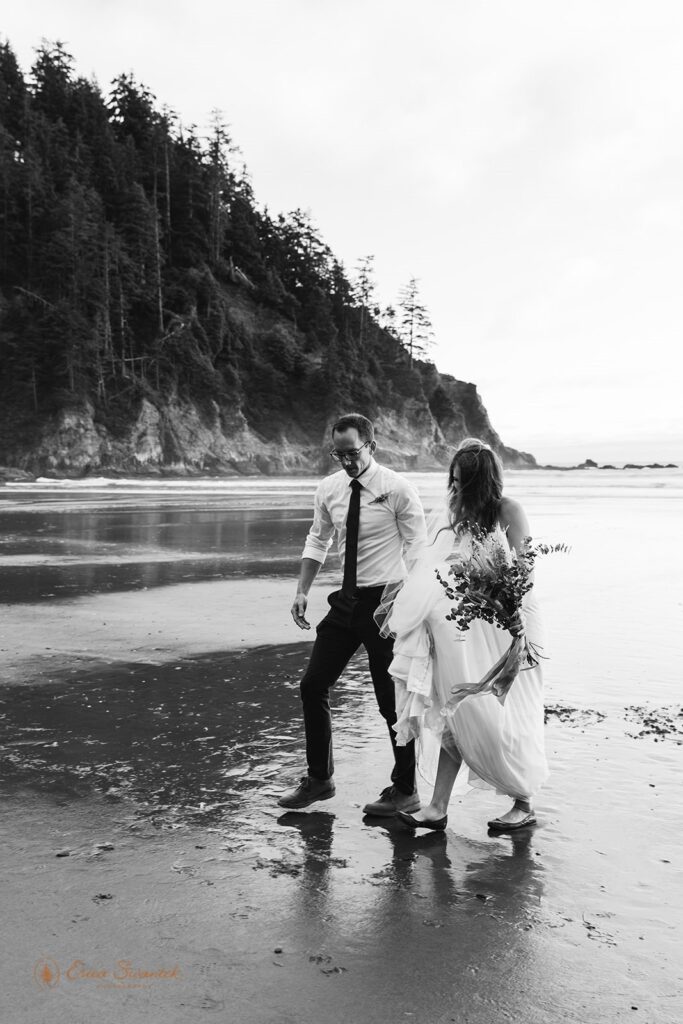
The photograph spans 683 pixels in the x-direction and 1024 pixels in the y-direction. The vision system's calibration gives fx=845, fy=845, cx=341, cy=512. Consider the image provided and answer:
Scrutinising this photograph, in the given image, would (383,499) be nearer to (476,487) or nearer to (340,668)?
(476,487)

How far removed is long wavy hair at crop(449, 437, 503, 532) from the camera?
420 centimetres

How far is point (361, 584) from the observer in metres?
4.69

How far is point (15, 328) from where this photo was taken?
6600cm

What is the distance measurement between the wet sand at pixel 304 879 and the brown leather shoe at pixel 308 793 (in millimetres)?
59

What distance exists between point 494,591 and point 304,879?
4.99 feet

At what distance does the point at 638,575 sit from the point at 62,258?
209ft

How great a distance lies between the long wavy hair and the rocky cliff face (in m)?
56.1

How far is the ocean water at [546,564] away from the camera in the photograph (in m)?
7.64

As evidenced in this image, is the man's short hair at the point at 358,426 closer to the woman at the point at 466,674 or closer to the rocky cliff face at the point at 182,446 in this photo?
the woman at the point at 466,674

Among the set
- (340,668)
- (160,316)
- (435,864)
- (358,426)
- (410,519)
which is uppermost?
(160,316)

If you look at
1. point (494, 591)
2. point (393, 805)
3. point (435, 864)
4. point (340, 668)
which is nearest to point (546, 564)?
point (340, 668)

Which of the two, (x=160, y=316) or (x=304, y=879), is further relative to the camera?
(x=160, y=316)

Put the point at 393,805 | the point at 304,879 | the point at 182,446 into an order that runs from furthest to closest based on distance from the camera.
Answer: the point at 182,446 < the point at 393,805 < the point at 304,879

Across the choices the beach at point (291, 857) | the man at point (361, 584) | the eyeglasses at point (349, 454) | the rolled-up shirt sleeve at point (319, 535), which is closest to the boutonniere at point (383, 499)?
the man at point (361, 584)
